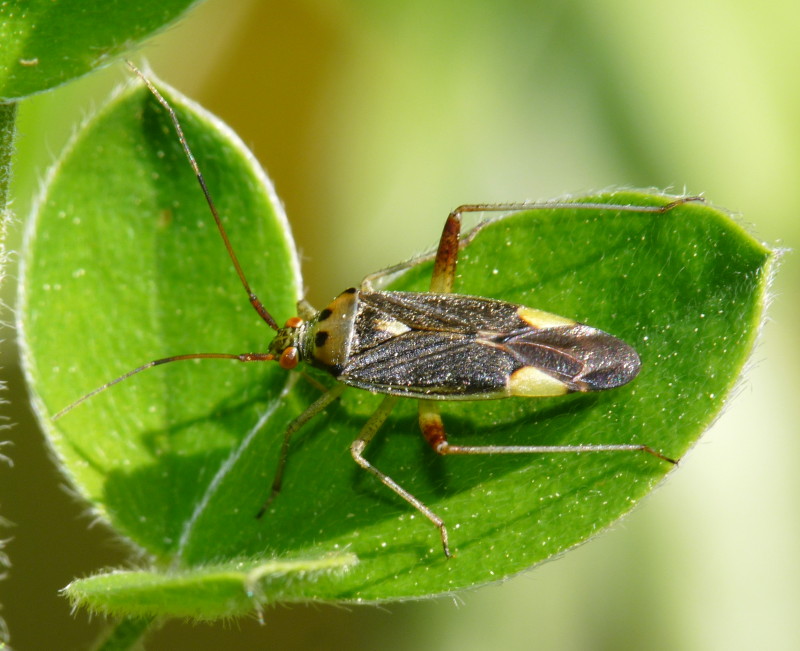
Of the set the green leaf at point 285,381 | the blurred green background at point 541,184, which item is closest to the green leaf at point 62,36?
the green leaf at point 285,381

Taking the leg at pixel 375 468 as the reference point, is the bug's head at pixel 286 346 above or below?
above

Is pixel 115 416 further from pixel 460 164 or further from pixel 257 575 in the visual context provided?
Answer: pixel 460 164

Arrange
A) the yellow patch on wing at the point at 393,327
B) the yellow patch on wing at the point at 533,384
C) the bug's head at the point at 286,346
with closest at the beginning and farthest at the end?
1. the yellow patch on wing at the point at 533,384
2. the bug's head at the point at 286,346
3. the yellow patch on wing at the point at 393,327

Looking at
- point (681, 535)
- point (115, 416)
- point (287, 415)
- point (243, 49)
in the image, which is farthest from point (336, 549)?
point (243, 49)

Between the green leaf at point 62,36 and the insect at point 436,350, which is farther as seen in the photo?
the insect at point 436,350

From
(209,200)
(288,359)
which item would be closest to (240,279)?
(209,200)

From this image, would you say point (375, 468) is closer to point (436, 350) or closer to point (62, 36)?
point (436, 350)

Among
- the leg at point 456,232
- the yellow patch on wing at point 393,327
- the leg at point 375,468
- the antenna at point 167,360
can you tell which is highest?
the leg at point 456,232

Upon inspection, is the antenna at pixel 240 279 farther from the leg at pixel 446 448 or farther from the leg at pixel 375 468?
the leg at pixel 446 448
